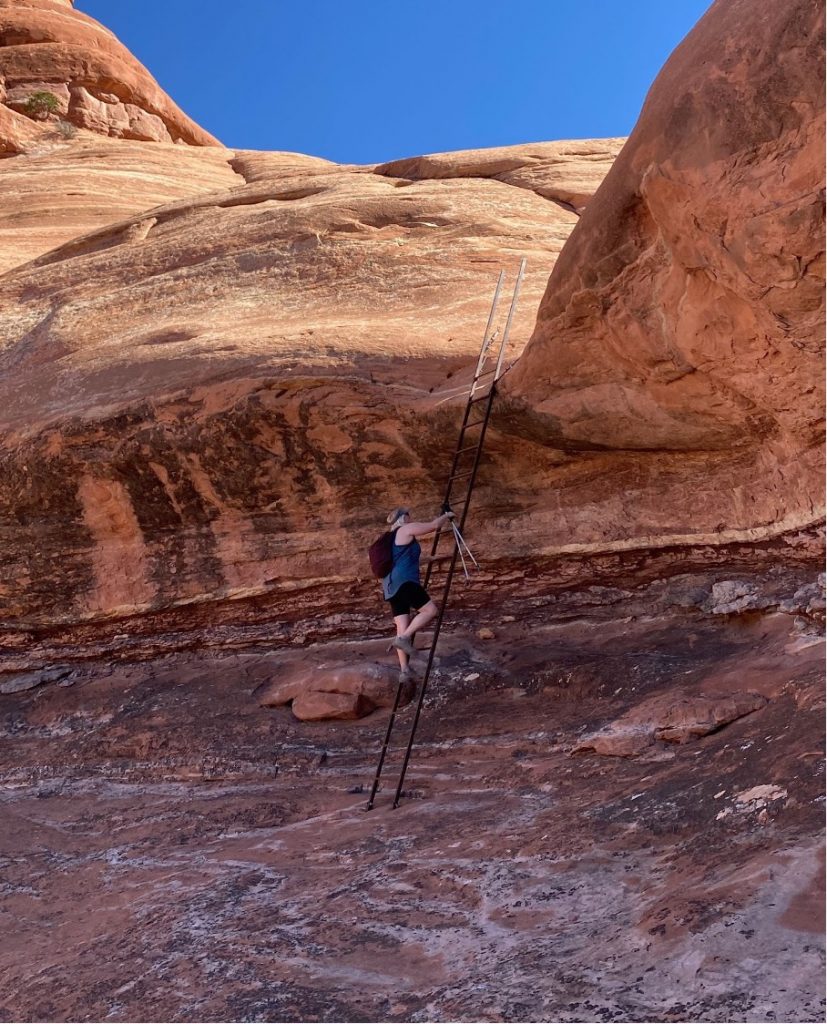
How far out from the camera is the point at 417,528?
7754mm

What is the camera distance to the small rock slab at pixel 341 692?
26.5 ft

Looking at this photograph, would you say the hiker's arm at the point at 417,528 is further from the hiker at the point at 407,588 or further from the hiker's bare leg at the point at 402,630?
the hiker's bare leg at the point at 402,630

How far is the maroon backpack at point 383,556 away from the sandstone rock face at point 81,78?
627 inches

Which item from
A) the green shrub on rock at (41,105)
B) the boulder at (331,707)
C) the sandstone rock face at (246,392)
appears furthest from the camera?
the green shrub on rock at (41,105)

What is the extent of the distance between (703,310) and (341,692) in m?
3.99

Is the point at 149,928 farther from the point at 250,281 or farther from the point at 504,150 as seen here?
the point at 504,150

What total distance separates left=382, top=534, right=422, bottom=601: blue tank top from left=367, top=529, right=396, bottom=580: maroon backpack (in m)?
0.03

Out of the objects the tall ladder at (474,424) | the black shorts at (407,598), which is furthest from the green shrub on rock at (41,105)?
the black shorts at (407,598)

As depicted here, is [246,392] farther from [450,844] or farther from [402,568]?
[450,844]

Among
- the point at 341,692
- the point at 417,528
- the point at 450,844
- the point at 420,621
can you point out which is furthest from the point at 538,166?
the point at 450,844

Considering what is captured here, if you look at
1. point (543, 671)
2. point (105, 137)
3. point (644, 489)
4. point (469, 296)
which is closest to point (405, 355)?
point (469, 296)

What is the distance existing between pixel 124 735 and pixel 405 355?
12.9 feet

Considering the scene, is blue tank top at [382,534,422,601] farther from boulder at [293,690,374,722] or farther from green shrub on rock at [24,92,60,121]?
green shrub on rock at [24,92,60,121]

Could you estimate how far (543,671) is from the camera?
311 inches
